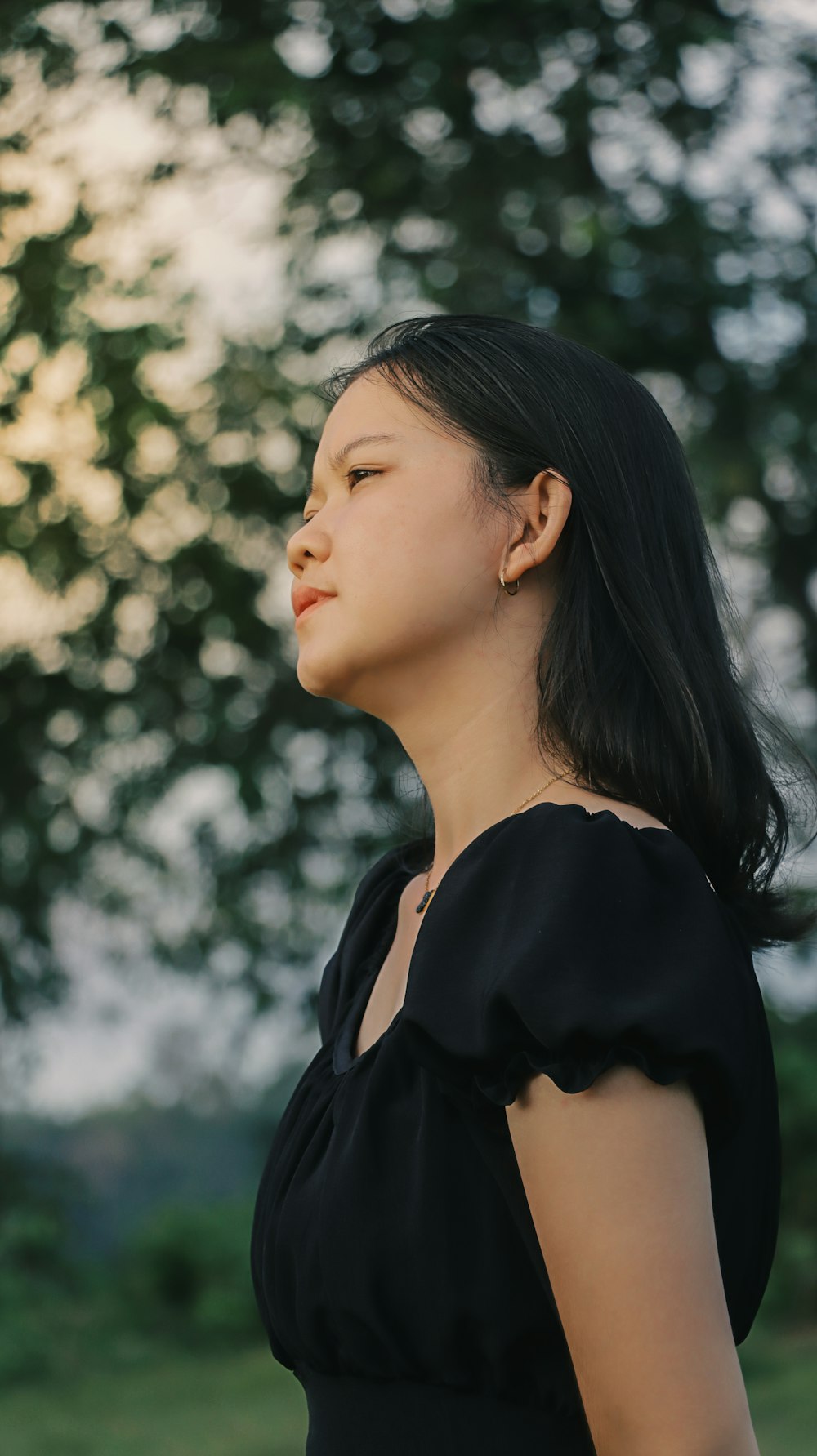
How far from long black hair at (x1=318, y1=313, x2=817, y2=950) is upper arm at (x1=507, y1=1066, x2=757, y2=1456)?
331 millimetres

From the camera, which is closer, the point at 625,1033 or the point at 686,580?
the point at 625,1033

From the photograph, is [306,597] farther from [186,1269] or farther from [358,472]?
[186,1269]

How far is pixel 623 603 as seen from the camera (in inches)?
50.3

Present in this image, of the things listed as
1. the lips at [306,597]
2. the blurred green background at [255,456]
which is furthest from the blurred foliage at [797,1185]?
the lips at [306,597]

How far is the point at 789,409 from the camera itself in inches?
195

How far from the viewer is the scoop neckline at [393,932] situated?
3.66 ft

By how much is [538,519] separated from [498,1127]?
Result: 22.0 inches

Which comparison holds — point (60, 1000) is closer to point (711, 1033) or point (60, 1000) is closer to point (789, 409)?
point (789, 409)

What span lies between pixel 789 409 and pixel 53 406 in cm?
263

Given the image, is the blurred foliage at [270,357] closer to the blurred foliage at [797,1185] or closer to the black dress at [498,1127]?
the blurred foliage at [797,1185]

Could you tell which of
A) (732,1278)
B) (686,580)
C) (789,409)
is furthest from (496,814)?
(789,409)

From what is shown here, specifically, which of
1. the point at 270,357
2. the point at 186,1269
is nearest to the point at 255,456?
the point at 270,357

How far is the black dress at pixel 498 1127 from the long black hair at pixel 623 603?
0.13 meters

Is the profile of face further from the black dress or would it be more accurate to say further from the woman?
the black dress
